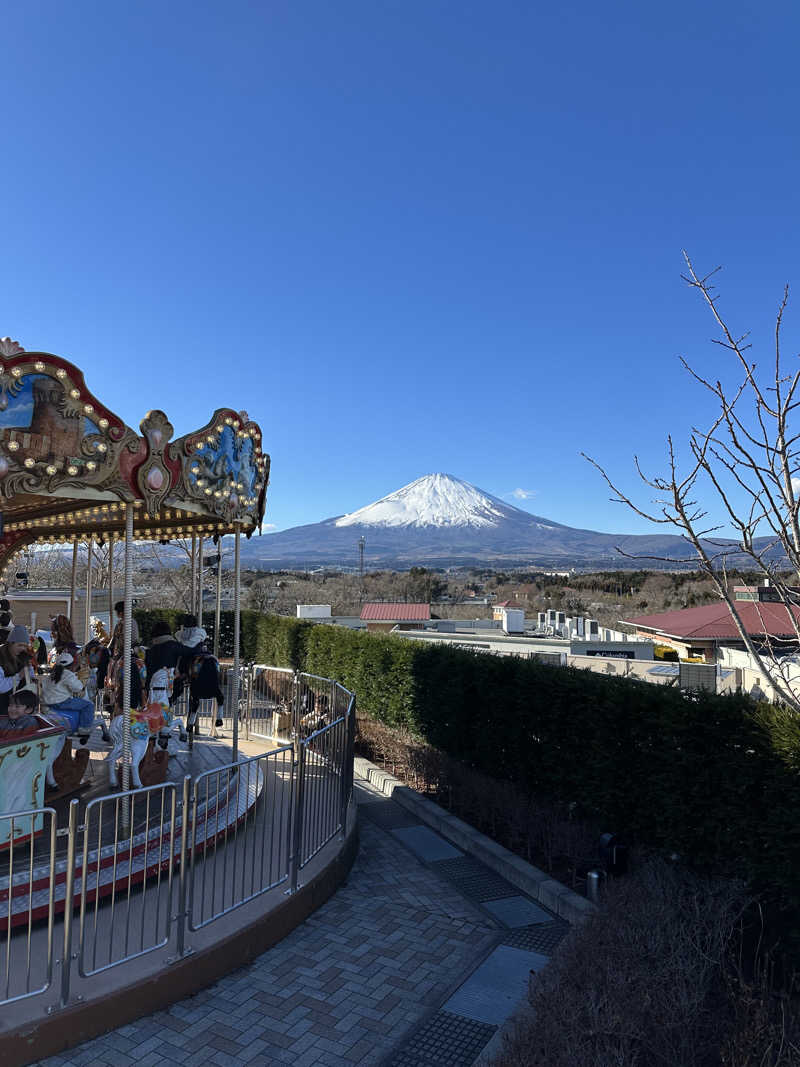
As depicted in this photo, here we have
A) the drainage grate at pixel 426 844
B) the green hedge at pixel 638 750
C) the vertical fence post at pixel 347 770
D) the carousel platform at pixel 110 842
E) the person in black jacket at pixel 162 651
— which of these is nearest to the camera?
the carousel platform at pixel 110 842

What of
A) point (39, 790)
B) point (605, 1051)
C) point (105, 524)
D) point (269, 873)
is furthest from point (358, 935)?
point (105, 524)

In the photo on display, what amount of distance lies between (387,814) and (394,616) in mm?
32483

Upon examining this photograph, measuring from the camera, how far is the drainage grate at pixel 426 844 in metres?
8.03

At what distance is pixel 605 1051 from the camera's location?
3.74m

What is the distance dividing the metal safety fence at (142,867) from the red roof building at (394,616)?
31.5 meters

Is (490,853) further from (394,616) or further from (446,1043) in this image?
(394,616)

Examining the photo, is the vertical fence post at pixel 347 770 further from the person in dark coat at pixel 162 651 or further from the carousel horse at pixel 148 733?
the person in dark coat at pixel 162 651

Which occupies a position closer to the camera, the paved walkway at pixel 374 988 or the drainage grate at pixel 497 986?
the paved walkway at pixel 374 988

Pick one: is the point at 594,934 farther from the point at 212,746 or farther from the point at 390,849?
the point at 212,746

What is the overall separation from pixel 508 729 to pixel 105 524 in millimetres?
7149

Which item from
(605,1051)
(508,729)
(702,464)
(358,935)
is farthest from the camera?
(508,729)

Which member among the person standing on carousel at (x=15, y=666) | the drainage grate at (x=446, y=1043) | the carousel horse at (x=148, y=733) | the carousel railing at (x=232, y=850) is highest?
the person standing on carousel at (x=15, y=666)

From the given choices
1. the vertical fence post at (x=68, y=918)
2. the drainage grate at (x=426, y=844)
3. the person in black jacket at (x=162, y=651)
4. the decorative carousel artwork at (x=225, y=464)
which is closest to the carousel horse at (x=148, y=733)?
the person in black jacket at (x=162, y=651)

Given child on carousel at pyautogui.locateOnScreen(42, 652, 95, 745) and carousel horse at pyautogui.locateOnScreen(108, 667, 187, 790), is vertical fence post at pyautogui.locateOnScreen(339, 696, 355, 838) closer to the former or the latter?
carousel horse at pyautogui.locateOnScreen(108, 667, 187, 790)
